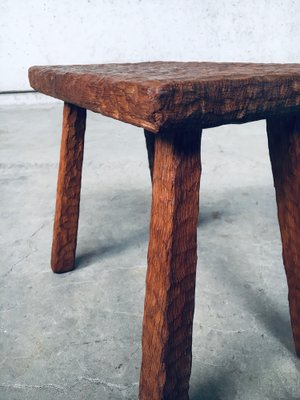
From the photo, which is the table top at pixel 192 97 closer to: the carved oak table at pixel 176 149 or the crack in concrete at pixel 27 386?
the carved oak table at pixel 176 149

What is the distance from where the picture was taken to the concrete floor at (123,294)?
2.70 ft

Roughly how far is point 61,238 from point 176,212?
2.07ft

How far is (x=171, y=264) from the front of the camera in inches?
24.8

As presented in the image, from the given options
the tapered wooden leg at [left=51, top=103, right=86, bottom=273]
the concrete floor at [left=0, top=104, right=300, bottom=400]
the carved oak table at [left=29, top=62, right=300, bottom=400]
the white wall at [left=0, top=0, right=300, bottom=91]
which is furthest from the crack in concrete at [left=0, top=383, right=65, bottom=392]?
the white wall at [left=0, top=0, right=300, bottom=91]

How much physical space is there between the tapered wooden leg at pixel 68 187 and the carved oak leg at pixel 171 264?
0.50 meters

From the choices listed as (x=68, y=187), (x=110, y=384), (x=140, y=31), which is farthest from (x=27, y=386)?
(x=140, y=31)

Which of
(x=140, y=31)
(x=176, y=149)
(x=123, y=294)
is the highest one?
(x=140, y=31)

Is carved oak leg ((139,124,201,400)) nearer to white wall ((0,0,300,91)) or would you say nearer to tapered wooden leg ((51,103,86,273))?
tapered wooden leg ((51,103,86,273))

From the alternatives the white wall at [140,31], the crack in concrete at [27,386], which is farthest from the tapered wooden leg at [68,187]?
the white wall at [140,31]

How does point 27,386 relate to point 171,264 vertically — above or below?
below

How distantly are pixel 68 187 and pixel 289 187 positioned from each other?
58 cm

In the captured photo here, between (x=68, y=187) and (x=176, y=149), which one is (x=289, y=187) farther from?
(x=68, y=187)

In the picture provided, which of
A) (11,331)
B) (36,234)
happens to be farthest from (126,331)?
(36,234)

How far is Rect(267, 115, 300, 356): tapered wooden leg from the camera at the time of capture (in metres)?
0.78
